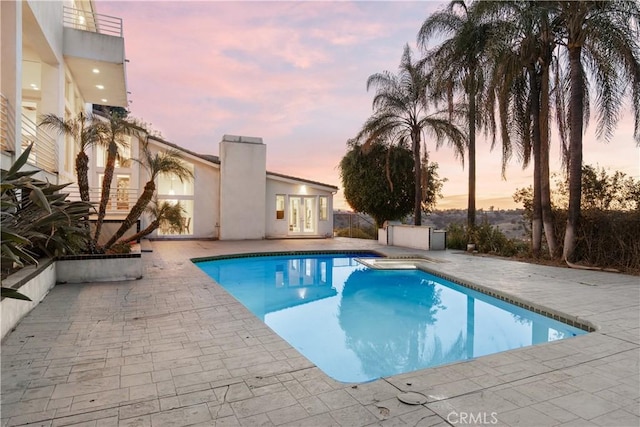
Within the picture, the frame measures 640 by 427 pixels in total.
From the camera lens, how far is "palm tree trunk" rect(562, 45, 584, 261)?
1082cm

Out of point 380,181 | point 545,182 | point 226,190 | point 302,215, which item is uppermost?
point 380,181

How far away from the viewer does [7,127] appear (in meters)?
7.65

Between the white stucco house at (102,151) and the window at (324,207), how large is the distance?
0.06 meters

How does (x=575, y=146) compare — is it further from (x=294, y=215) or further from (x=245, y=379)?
(x=294, y=215)

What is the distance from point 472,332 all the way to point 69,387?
592 cm

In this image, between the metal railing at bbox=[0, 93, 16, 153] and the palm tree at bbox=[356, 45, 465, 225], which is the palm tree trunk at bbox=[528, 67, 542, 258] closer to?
the palm tree at bbox=[356, 45, 465, 225]

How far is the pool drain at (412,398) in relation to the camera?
3072 millimetres

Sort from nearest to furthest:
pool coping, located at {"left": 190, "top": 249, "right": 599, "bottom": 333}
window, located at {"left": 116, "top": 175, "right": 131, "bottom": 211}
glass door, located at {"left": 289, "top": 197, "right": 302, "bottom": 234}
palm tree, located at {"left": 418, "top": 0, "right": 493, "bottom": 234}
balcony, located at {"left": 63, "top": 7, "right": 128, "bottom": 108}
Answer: pool coping, located at {"left": 190, "top": 249, "right": 599, "bottom": 333}, balcony, located at {"left": 63, "top": 7, "right": 128, "bottom": 108}, palm tree, located at {"left": 418, "top": 0, "right": 493, "bottom": 234}, window, located at {"left": 116, "top": 175, "right": 131, "bottom": 211}, glass door, located at {"left": 289, "top": 197, "right": 302, "bottom": 234}

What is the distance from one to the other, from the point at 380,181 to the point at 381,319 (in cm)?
1389

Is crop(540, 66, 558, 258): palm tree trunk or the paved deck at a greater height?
crop(540, 66, 558, 258): palm tree trunk

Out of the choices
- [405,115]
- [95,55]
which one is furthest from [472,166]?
[95,55]

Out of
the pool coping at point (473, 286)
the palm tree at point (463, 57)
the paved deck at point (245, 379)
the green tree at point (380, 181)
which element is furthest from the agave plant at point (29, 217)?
the green tree at point (380, 181)

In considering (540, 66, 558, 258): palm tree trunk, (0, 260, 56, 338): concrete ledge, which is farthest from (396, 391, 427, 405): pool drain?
(540, 66, 558, 258): palm tree trunk

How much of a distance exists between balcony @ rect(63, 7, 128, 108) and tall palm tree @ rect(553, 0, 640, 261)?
Answer: 1496 centimetres
